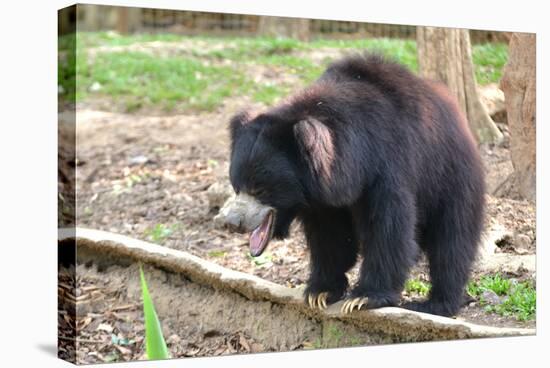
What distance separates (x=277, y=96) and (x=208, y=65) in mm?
998

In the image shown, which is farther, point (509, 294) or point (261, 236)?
point (509, 294)

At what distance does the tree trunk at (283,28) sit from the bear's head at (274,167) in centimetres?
203

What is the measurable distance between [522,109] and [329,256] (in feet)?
6.00

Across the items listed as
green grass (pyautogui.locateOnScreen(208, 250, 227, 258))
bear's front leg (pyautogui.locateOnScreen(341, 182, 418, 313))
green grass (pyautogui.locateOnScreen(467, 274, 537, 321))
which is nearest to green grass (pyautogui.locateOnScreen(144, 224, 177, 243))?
green grass (pyautogui.locateOnScreen(208, 250, 227, 258))

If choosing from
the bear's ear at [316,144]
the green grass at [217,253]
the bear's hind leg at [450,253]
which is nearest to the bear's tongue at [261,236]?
the bear's ear at [316,144]

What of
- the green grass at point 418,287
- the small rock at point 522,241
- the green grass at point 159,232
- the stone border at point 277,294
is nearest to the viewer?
the stone border at point 277,294

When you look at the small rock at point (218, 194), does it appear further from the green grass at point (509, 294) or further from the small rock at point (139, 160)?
the green grass at point (509, 294)

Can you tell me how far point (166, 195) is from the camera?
274 inches

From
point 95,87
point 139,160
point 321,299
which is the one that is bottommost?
point 321,299

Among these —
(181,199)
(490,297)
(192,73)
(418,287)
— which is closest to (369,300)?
(418,287)

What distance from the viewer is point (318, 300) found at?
16.3ft

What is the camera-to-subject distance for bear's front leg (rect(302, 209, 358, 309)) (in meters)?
4.88

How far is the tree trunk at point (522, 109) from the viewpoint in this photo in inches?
227

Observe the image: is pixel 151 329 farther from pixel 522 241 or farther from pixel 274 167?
pixel 522 241
